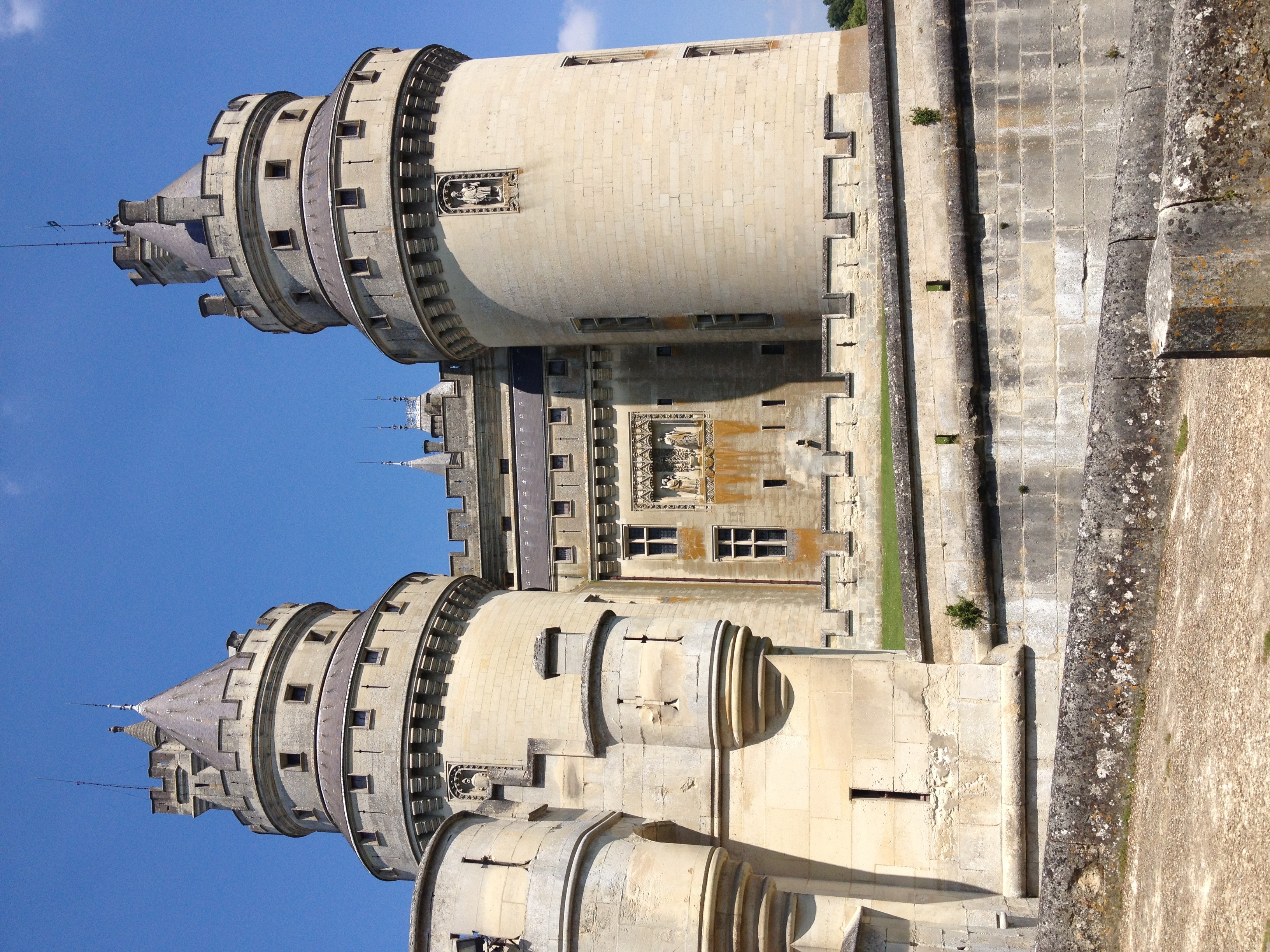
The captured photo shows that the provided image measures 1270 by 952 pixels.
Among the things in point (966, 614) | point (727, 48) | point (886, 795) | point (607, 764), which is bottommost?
point (886, 795)

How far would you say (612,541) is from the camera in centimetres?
2394

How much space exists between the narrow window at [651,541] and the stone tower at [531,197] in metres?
4.76

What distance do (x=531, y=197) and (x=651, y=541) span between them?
27.4ft

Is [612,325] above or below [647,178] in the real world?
below

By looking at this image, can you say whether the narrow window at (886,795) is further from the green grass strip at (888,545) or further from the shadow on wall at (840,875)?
the green grass strip at (888,545)

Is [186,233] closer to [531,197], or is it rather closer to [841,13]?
[531,197]

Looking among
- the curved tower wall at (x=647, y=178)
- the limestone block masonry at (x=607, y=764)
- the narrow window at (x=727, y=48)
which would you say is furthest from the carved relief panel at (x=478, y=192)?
→ the limestone block masonry at (x=607, y=764)

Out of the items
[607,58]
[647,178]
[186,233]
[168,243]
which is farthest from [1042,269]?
[168,243]

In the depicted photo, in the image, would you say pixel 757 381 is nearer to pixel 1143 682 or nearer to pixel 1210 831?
pixel 1143 682

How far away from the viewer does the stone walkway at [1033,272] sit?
44.8 feet

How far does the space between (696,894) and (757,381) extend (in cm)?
1183

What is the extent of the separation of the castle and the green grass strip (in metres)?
0.07

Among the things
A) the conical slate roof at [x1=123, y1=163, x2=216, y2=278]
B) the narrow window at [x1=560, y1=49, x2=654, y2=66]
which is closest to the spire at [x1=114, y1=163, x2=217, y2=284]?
the conical slate roof at [x1=123, y1=163, x2=216, y2=278]

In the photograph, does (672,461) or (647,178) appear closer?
(647,178)
